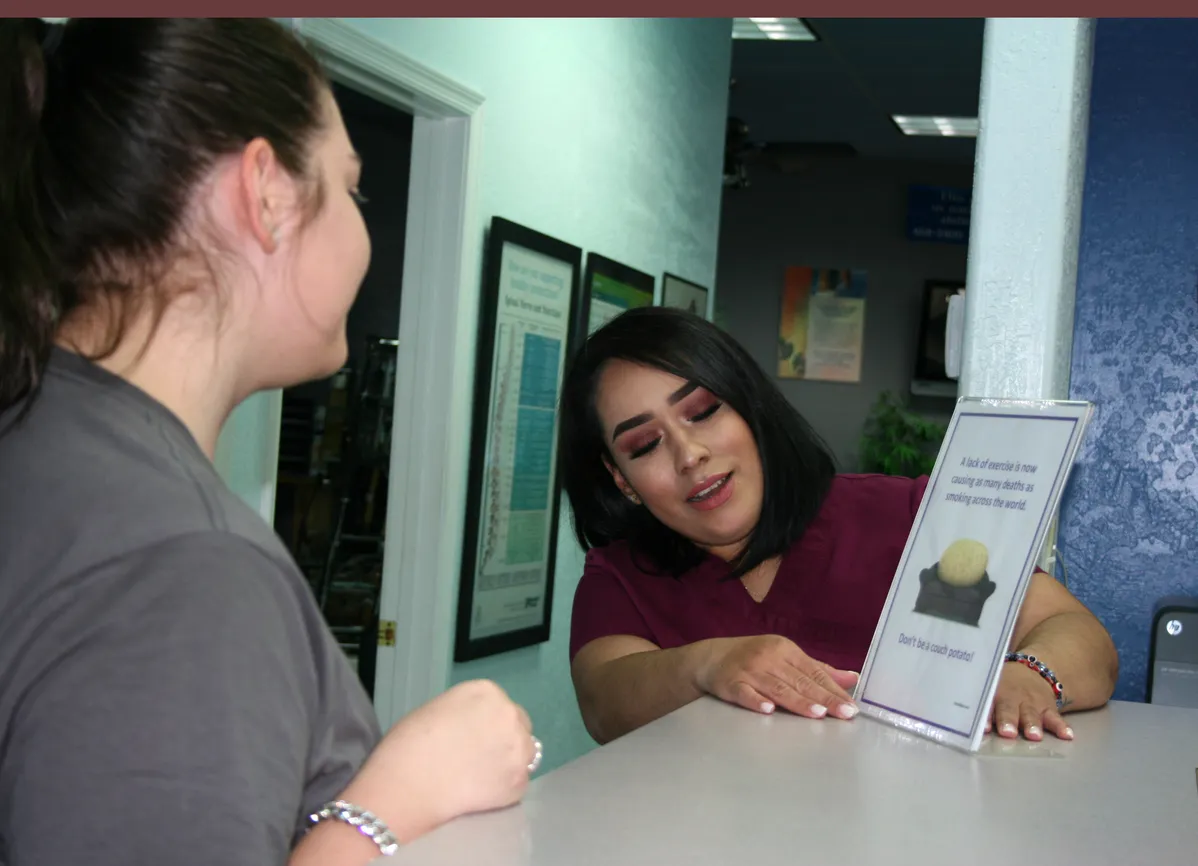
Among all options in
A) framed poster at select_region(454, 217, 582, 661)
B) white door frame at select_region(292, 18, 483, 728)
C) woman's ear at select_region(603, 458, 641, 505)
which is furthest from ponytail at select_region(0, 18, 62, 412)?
framed poster at select_region(454, 217, 582, 661)

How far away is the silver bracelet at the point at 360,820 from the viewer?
867mm

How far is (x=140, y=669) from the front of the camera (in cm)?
72

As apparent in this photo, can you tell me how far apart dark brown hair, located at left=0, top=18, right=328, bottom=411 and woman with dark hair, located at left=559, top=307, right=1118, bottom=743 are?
3.21 ft

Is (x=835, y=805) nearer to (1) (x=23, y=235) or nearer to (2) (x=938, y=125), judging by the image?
(1) (x=23, y=235)

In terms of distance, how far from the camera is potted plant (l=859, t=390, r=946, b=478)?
376 inches

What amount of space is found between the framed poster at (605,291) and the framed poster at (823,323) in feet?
17.9

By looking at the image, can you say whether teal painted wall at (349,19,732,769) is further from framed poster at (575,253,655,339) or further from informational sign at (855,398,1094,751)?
informational sign at (855,398,1094,751)

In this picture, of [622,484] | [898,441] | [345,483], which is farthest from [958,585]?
[898,441]

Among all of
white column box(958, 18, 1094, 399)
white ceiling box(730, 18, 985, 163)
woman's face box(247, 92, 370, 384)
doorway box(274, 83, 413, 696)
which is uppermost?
white ceiling box(730, 18, 985, 163)

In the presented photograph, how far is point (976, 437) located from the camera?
1.30 metres

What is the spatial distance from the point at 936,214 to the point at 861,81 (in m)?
2.33

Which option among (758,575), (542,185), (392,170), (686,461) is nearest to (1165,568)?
(758,575)

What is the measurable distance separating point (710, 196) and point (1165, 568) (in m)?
4.18

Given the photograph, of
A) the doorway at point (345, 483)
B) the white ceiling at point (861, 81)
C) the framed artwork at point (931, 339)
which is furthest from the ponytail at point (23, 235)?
the framed artwork at point (931, 339)
